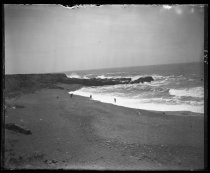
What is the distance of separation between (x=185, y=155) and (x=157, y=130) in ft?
9.40

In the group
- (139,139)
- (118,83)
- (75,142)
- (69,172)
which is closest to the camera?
(69,172)

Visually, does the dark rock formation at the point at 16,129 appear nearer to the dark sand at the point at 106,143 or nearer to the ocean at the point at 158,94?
the dark sand at the point at 106,143

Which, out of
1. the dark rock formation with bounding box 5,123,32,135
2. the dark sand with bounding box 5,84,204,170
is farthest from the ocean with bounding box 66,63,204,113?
the dark rock formation with bounding box 5,123,32,135

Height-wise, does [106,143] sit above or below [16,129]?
below

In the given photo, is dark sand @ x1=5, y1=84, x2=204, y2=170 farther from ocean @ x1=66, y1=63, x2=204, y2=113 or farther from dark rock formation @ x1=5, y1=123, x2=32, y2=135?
ocean @ x1=66, y1=63, x2=204, y2=113

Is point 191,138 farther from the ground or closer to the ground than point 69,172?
closer to the ground

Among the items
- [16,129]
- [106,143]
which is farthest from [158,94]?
[16,129]

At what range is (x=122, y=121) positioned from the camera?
450 inches

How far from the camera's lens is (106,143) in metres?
7.92

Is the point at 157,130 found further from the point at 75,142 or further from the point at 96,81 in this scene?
the point at 96,81

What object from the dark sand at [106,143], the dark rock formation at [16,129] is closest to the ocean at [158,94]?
the dark sand at [106,143]

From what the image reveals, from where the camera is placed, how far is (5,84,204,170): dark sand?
6.18m

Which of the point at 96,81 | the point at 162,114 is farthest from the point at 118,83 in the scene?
the point at 162,114

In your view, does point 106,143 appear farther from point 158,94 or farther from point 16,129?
point 158,94
